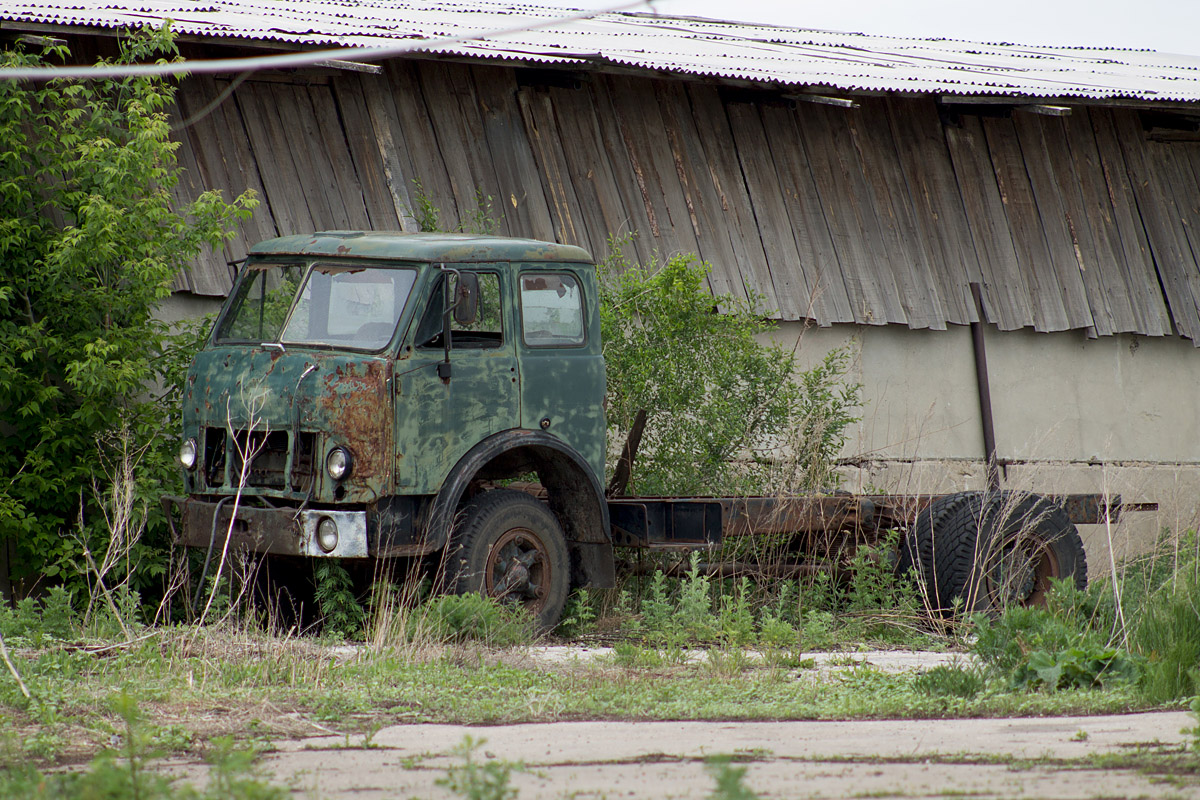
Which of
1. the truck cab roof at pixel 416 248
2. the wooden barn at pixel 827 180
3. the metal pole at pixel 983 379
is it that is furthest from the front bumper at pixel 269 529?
the metal pole at pixel 983 379

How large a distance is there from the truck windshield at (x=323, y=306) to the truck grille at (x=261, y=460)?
0.59 metres

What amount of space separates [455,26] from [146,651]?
757 cm

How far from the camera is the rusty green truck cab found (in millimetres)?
7633

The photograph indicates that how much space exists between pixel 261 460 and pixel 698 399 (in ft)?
12.0

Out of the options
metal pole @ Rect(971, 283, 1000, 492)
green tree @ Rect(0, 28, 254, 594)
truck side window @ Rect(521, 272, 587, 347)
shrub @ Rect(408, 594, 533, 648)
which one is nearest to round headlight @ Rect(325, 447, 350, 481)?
shrub @ Rect(408, 594, 533, 648)

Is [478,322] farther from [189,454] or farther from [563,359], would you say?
[189,454]

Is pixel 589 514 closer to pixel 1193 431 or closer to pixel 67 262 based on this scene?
pixel 67 262

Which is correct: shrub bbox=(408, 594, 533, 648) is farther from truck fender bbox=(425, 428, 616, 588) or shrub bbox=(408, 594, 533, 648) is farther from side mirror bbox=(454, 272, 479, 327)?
side mirror bbox=(454, 272, 479, 327)

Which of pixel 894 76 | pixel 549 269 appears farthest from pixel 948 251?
pixel 549 269

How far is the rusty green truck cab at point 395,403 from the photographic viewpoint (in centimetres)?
763

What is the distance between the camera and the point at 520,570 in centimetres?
816

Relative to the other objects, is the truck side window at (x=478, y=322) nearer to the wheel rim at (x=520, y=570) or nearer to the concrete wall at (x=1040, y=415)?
the wheel rim at (x=520, y=570)

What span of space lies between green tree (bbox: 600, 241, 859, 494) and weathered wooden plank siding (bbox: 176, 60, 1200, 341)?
1.65 meters

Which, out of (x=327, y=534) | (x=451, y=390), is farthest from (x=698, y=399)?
(x=327, y=534)
